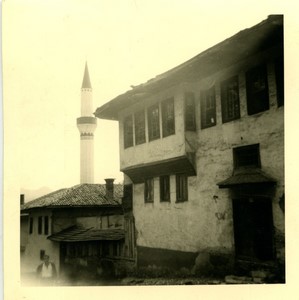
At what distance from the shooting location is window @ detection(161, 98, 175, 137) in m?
9.57

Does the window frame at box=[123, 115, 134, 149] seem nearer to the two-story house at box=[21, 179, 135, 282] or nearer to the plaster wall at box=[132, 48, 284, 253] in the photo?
the plaster wall at box=[132, 48, 284, 253]

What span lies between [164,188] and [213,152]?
187cm

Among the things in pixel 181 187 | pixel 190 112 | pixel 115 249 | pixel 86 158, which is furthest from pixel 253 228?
pixel 86 158

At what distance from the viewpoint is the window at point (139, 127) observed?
397 inches

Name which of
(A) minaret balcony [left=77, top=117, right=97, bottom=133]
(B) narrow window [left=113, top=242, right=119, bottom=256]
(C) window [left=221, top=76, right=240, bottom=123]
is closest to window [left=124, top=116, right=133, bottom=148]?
(A) minaret balcony [left=77, top=117, right=97, bottom=133]

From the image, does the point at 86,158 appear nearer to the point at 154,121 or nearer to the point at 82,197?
the point at 154,121

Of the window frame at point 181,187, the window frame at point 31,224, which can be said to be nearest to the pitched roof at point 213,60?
the window frame at point 181,187

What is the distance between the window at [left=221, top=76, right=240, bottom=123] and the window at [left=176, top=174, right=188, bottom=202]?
1.70 meters

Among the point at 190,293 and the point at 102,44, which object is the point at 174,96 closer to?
the point at 102,44

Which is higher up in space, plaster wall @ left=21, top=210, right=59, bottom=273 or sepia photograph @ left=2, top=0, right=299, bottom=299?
sepia photograph @ left=2, top=0, right=299, bottom=299

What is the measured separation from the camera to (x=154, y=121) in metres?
9.90

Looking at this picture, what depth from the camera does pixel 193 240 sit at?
27.7 ft

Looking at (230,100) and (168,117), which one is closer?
(230,100)
